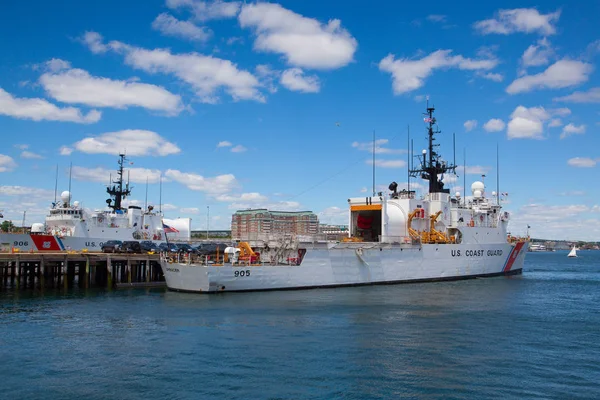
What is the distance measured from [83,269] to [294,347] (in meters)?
25.8

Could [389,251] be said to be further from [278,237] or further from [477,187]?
[477,187]

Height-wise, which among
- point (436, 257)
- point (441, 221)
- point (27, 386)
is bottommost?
point (27, 386)

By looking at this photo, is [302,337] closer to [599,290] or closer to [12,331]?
[12,331]

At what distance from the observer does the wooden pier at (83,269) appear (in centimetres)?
3459

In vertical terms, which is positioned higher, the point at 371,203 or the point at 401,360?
the point at 371,203

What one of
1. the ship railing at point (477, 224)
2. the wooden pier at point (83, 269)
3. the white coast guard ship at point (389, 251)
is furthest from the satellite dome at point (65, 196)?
the ship railing at point (477, 224)

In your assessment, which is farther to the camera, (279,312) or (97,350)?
(279,312)

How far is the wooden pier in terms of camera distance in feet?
113

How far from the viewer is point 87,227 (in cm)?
5000

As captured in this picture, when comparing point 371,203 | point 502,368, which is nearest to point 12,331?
point 502,368

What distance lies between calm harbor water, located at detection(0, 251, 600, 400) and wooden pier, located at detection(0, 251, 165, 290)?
4.45m

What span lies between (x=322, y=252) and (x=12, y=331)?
18849mm

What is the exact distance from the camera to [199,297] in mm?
29797

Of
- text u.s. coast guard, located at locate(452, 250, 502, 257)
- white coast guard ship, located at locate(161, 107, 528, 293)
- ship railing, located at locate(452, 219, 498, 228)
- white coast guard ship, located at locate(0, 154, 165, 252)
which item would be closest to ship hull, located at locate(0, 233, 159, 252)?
white coast guard ship, located at locate(0, 154, 165, 252)
